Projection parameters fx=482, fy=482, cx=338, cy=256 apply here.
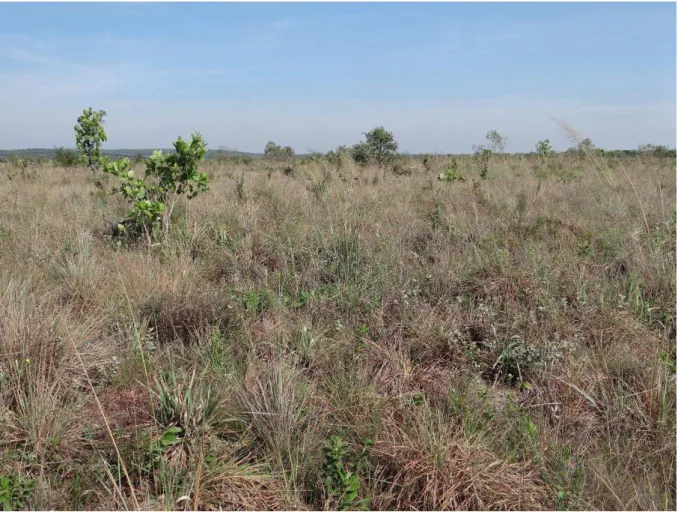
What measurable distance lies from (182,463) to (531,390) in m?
1.82

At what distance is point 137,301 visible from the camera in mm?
3395

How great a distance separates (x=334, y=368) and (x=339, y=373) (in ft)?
0.40

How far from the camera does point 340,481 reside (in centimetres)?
191

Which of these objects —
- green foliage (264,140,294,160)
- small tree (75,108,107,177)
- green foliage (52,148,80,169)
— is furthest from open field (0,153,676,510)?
green foliage (264,140,294,160)

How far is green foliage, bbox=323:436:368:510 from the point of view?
6.11ft

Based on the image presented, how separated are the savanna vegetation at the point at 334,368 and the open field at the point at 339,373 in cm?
1

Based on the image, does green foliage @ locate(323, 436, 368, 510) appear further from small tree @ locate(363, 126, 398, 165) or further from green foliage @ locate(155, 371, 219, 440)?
small tree @ locate(363, 126, 398, 165)

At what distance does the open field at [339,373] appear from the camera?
1934mm

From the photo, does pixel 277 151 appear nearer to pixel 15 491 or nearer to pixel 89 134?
pixel 89 134

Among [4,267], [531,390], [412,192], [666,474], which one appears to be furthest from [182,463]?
[412,192]

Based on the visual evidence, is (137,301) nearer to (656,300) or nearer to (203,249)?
(203,249)

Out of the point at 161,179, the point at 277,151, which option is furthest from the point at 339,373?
the point at 277,151

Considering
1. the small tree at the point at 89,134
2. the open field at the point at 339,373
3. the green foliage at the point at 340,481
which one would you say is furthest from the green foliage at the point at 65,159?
the green foliage at the point at 340,481

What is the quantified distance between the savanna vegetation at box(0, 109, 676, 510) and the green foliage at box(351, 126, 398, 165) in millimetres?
11004
